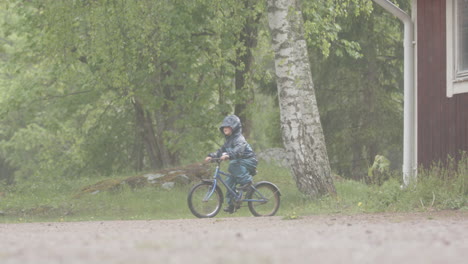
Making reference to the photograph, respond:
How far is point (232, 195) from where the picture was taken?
13.0 meters

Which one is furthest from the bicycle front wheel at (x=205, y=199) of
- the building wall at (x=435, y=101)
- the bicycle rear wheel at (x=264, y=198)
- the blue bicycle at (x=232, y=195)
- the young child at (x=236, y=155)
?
the building wall at (x=435, y=101)

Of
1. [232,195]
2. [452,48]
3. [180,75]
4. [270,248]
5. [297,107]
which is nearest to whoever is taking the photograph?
[270,248]

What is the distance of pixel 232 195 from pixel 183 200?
4087mm

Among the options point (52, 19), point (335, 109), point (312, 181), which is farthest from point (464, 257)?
point (335, 109)

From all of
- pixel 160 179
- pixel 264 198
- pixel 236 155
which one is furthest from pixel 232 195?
pixel 160 179

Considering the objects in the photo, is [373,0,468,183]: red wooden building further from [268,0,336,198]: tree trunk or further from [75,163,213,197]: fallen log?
[75,163,213,197]: fallen log

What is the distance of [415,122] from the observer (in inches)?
575

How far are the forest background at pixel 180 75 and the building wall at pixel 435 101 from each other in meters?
3.37

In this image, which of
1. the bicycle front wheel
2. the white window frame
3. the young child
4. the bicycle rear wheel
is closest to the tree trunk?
the bicycle rear wheel

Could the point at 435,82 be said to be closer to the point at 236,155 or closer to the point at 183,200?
the point at 236,155

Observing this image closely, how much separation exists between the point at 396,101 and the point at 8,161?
24.1 metres

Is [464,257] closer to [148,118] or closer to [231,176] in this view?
[231,176]

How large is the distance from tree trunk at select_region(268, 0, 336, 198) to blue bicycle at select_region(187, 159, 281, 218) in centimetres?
150

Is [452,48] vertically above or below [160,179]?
above
